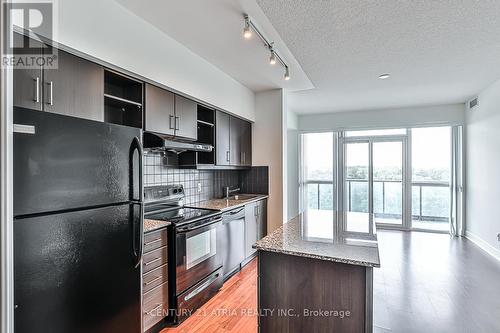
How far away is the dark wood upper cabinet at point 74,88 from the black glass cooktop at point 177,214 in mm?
1064

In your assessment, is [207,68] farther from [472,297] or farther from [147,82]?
[472,297]

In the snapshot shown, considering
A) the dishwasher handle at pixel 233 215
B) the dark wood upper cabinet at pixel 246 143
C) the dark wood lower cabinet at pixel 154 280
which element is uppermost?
the dark wood upper cabinet at pixel 246 143

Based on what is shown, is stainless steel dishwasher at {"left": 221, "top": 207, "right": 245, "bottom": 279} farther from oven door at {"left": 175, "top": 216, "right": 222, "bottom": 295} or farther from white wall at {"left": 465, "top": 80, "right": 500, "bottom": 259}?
white wall at {"left": 465, "top": 80, "right": 500, "bottom": 259}

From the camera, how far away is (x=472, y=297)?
8.96ft

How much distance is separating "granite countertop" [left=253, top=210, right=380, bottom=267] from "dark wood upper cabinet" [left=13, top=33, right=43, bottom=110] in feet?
5.24

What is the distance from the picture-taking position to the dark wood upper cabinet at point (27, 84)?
1.43 metres

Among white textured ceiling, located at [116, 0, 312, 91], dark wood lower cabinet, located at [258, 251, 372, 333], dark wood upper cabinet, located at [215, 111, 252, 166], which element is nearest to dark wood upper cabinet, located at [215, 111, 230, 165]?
dark wood upper cabinet, located at [215, 111, 252, 166]

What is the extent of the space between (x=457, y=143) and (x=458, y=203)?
121 centimetres

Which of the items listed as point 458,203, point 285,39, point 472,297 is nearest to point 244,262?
point 472,297

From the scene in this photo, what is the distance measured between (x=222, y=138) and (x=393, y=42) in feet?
7.31

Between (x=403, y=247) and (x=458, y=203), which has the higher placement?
(x=458, y=203)

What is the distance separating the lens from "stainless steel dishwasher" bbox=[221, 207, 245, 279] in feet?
10.1

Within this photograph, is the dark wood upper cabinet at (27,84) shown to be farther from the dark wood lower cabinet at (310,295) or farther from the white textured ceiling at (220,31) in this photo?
the dark wood lower cabinet at (310,295)

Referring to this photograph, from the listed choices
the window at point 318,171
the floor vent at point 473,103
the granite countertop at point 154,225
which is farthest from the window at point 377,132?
the granite countertop at point 154,225
